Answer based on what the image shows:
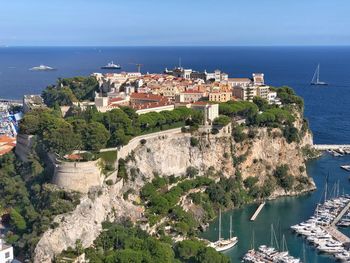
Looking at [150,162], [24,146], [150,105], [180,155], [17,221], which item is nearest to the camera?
[17,221]

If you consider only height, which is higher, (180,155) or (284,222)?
(180,155)

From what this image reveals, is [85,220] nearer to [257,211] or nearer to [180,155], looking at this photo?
[180,155]

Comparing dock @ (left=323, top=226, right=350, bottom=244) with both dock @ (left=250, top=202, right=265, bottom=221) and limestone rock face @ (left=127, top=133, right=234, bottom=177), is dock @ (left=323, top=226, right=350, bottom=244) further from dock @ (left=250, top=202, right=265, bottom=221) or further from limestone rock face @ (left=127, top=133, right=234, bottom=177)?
limestone rock face @ (left=127, top=133, right=234, bottom=177)

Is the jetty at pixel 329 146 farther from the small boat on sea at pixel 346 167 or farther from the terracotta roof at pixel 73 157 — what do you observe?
the terracotta roof at pixel 73 157

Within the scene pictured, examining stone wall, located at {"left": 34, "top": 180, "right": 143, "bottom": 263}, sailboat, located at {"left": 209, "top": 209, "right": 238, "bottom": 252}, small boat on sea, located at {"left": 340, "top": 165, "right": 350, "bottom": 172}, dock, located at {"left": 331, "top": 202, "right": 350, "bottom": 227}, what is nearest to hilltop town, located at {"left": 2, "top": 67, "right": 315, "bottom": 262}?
stone wall, located at {"left": 34, "top": 180, "right": 143, "bottom": 263}

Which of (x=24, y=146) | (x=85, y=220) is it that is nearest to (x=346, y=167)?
(x=85, y=220)

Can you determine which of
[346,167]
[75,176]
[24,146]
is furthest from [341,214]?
[24,146]

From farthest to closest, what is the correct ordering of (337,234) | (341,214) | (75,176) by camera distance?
1. (341,214)
2. (337,234)
3. (75,176)

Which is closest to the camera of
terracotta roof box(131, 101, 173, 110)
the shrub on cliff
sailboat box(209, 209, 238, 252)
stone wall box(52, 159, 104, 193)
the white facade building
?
the white facade building

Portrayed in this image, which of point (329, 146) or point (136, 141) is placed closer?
point (136, 141)

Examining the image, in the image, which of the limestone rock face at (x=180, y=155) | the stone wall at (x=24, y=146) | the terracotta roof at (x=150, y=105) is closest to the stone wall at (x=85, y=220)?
A: the limestone rock face at (x=180, y=155)

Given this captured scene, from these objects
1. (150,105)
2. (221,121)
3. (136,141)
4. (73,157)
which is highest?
(150,105)
